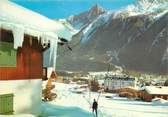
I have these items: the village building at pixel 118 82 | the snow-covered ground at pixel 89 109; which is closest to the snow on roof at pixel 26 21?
the snow-covered ground at pixel 89 109

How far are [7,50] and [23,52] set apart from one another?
4.27 ft

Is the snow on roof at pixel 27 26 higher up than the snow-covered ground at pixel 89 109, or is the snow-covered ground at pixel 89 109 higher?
the snow on roof at pixel 27 26

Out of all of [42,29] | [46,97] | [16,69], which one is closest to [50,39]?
[42,29]

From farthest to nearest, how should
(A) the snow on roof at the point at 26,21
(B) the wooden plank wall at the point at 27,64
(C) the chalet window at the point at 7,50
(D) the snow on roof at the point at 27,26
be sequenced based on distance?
(B) the wooden plank wall at the point at 27,64
(C) the chalet window at the point at 7,50
(D) the snow on roof at the point at 27,26
(A) the snow on roof at the point at 26,21

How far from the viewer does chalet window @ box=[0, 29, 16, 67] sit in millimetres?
14391

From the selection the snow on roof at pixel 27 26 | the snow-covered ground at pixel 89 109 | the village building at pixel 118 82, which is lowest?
the snow-covered ground at pixel 89 109

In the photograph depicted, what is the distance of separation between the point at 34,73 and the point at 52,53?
3.97 ft

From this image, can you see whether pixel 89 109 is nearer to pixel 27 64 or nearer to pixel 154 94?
pixel 27 64

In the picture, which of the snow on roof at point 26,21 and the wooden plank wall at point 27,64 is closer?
the snow on roof at point 26,21

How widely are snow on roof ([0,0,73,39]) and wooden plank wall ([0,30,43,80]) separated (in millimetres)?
683

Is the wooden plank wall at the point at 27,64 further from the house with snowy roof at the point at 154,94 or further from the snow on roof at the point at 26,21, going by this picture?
the house with snowy roof at the point at 154,94

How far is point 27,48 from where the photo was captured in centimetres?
1628

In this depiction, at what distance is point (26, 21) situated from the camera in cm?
1420

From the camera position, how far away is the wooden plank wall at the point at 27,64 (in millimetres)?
15284
